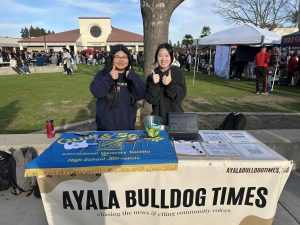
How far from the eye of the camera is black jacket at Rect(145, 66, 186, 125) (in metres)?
3.12

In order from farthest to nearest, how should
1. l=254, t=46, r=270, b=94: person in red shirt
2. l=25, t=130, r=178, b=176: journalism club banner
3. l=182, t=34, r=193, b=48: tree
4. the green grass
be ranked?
l=182, t=34, r=193, b=48: tree < l=254, t=46, r=270, b=94: person in red shirt < the green grass < l=25, t=130, r=178, b=176: journalism club banner

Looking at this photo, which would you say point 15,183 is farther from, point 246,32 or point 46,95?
point 246,32

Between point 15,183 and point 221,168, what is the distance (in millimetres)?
2511

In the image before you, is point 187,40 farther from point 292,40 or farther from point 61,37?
point 292,40

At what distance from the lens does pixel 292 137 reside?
13.3 feet

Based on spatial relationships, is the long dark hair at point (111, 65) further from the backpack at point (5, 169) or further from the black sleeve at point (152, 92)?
the backpack at point (5, 169)

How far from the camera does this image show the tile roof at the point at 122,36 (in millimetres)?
47906

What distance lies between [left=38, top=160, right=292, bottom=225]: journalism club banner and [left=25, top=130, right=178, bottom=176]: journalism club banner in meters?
0.14

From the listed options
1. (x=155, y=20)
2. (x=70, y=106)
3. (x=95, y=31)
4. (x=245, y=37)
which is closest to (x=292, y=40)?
(x=245, y=37)

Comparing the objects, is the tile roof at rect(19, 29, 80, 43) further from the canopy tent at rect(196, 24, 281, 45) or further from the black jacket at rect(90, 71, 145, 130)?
the black jacket at rect(90, 71, 145, 130)

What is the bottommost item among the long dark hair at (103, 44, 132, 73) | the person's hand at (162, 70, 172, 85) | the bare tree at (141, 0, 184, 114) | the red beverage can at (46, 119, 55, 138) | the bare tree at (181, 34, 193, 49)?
the red beverage can at (46, 119, 55, 138)

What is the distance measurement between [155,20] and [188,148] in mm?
3241

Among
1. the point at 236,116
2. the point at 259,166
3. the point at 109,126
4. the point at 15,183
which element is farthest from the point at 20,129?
the point at 259,166

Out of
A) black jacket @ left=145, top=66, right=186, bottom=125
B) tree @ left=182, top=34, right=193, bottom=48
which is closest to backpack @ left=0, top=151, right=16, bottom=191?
black jacket @ left=145, top=66, right=186, bottom=125
